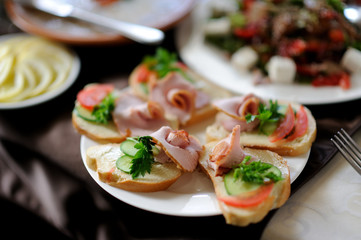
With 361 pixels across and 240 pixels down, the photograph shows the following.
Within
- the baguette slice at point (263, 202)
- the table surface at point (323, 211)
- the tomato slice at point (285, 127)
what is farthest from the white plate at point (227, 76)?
the baguette slice at point (263, 202)

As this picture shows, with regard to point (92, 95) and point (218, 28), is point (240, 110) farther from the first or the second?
point (218, 28)

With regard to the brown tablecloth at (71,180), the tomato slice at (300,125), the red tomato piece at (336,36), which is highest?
the red tomato piece at (336,36)

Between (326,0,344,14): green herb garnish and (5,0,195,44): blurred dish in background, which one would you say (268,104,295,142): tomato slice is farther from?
(5,0,195,44): blurred dish in background

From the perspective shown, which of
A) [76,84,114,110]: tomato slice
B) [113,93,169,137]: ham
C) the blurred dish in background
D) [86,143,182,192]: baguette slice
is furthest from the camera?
the blurred dish in background

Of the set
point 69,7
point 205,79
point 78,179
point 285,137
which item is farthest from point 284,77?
point 69,7

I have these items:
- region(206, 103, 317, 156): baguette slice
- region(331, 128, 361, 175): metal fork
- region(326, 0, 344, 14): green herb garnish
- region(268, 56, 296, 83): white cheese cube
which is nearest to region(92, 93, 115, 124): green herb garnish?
region(206, 103, 317, 156): baguette slice

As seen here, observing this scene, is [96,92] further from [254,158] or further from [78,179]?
[254,158]

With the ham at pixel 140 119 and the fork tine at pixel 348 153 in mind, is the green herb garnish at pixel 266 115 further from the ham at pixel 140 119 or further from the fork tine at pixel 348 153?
the ham at pixel 140 119

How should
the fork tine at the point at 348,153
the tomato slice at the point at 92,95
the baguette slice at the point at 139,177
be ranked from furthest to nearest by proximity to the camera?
the tomato slice at the point at 92,95, the fork tine at the point at 348,153, the baguette slice at the point at 139,177
